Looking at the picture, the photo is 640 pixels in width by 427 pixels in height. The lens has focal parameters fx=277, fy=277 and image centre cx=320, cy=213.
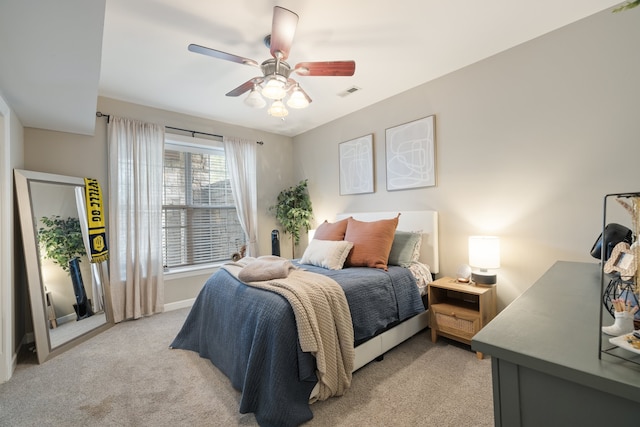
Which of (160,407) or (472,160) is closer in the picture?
(160,407)

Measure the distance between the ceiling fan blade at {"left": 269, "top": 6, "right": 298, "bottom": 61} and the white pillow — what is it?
171cm

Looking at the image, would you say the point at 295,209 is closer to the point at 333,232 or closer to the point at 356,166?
the point at 356,166

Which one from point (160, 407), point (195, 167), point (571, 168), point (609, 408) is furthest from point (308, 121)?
point (609, 408)

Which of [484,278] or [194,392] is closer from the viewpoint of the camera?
[194,392]

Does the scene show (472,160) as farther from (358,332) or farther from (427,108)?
(358,332)

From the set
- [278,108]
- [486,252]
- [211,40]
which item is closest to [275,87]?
[278,108]

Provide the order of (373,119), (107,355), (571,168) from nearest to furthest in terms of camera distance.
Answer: (571,168)
(107,355)
(373,119)

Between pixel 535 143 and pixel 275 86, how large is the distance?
2.19 meters

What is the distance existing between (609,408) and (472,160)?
2.52 metres

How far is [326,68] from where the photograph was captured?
6.65ft

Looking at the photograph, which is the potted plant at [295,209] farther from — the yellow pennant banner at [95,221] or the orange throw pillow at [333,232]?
the yellow pennant banner at [95,221]

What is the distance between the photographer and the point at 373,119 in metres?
3.60

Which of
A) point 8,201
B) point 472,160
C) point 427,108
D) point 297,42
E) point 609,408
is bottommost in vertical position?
point 609,408

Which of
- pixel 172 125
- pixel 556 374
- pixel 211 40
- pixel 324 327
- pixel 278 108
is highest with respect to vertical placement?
pixel 211 40
